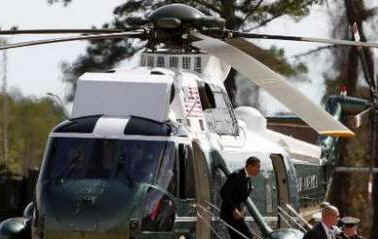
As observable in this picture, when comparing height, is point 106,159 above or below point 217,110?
below

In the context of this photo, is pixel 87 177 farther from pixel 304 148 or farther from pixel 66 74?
pixel 66 74

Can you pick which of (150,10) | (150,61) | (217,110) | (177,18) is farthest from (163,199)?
(150,10)

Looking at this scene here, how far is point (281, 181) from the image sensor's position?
20.0m

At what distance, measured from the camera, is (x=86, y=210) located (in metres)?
15.7

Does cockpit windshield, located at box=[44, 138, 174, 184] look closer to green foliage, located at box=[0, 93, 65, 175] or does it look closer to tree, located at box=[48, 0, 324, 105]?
tree, located at box=[48, 0, 324, 105]

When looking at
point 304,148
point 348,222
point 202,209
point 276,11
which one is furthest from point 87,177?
point 276,11

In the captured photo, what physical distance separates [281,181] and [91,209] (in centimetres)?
503

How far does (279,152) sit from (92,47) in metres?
16.1

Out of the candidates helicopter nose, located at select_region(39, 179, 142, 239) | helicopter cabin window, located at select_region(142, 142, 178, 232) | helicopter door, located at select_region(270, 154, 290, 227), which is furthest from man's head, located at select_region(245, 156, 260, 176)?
helicopter door, located at select_region(270, 154, 290, 227)

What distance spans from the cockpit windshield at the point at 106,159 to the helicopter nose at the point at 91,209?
212 mm

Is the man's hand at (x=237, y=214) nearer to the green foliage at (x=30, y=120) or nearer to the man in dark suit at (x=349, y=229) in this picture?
the man in dark suit at (x=349, y=229)

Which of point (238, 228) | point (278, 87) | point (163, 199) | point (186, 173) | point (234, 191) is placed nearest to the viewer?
point (163, 199)

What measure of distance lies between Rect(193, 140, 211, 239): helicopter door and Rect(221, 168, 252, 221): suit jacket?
0.81ft

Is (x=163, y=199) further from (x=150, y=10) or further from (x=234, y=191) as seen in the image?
(x=150, y=10)
